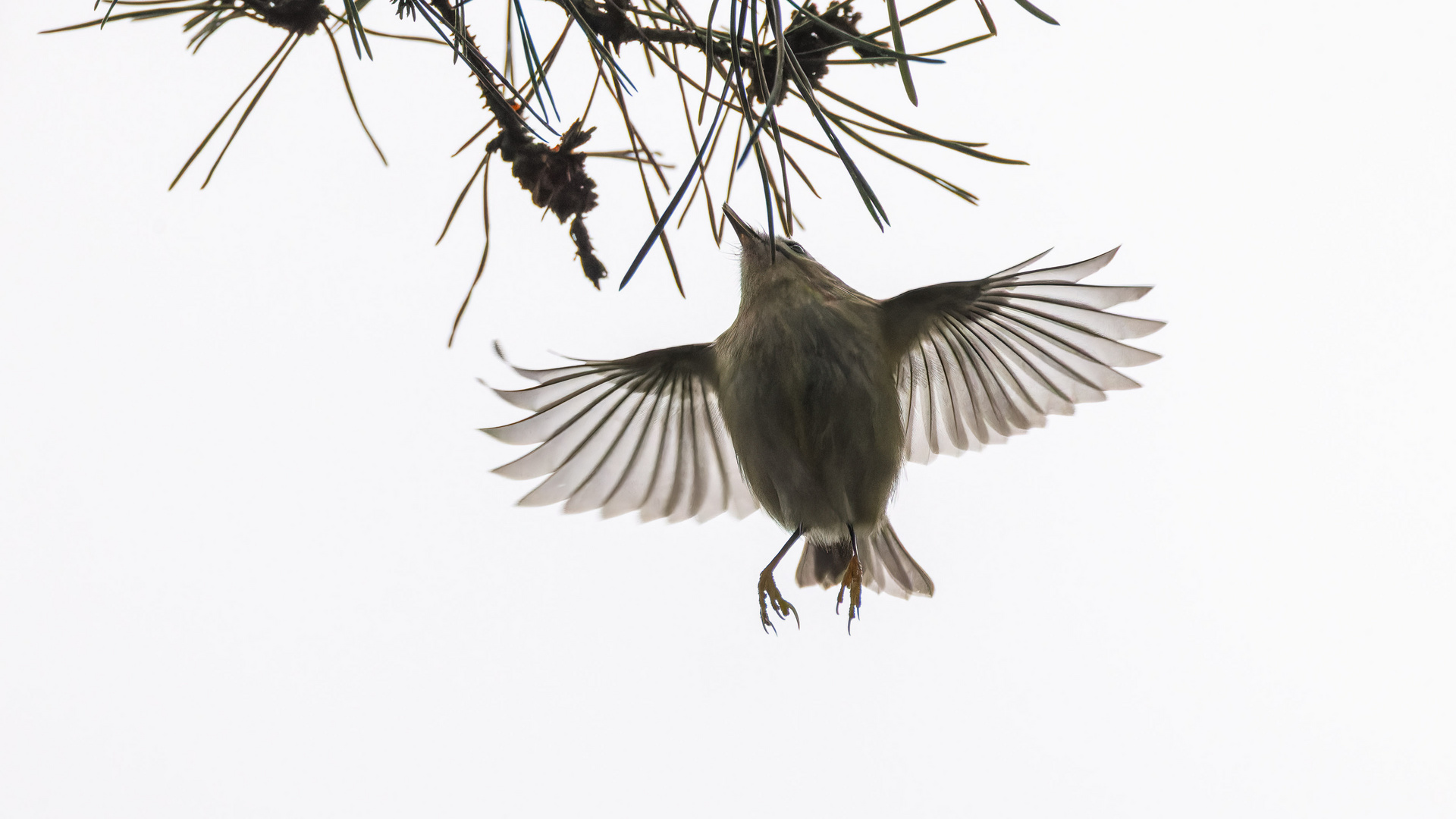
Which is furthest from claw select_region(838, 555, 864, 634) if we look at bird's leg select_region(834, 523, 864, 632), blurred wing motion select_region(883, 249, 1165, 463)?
blurred wing motion select_region(883, 249, 1165, 463)

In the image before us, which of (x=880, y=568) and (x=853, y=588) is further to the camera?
(x=880, y=568)

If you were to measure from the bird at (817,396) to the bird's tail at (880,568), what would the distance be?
1 centimetres

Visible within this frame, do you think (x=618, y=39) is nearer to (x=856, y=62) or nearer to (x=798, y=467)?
(x=856, y=62)

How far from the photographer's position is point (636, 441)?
176cm

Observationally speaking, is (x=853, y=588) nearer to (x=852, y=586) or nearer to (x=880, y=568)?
(x=852, y=586)

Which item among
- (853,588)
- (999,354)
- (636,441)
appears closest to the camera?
(853,588)

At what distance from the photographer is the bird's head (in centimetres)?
150

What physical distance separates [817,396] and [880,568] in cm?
69

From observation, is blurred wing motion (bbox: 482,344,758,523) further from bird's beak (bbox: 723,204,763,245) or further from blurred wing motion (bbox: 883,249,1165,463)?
blurred wing motion (bbox: 883,249,1165,463)

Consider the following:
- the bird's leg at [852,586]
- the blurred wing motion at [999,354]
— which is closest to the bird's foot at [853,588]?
the bird's leg at [852,586]

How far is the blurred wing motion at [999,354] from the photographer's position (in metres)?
1.48

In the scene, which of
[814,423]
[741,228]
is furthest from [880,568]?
[741,228]

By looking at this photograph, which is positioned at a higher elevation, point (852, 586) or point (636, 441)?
point (636, 441)

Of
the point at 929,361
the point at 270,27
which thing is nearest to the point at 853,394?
the point at 929,361
